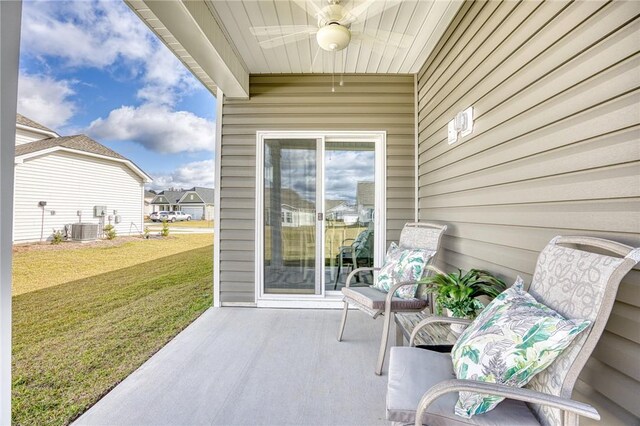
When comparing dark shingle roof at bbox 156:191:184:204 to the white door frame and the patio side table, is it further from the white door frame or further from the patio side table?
the patio side table

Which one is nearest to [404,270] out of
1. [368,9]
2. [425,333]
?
[425,333]

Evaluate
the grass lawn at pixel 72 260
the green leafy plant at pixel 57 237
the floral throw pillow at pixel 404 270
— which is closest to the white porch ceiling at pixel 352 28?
the floral throw pillow at pixel 404 270

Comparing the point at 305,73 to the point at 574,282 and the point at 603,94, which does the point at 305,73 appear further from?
the point at 574,282

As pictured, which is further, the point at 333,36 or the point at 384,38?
the point at 384,38

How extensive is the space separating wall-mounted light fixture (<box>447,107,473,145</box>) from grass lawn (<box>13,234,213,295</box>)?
5.76m

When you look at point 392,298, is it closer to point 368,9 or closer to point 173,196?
point 368,9

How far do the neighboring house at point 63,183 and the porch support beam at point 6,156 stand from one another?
9.24ft

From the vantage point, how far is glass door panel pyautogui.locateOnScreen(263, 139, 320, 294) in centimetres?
377

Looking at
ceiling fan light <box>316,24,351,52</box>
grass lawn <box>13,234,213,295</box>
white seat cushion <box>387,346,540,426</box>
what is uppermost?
ceiling fan light <box>316,24,351,52</box>

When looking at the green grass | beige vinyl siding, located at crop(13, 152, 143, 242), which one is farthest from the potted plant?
beige vinyl siding, located at crop(13, 152, 143, 242)

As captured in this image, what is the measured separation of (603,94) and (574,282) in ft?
2.45

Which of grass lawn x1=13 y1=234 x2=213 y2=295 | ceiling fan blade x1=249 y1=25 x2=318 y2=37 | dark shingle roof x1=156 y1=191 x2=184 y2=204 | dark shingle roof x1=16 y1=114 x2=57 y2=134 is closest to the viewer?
ceiling fan blade x1=249 y1=25 x2=318 y2=37

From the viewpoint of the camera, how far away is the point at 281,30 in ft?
9.17

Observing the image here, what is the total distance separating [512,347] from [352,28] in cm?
278
